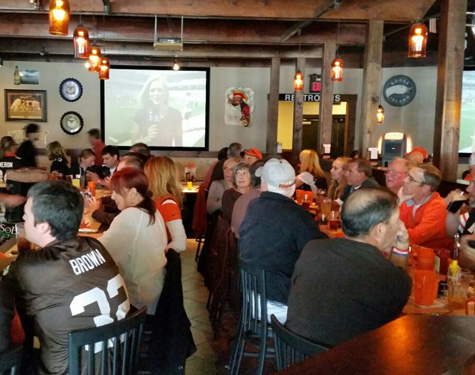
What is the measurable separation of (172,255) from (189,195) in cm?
537

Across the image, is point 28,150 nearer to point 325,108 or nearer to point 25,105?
point 325,108

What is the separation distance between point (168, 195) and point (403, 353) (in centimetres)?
306

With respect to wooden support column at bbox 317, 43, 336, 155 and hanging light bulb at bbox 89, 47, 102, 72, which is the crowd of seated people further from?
wooden support column at bbox 317, 43, 336, 155

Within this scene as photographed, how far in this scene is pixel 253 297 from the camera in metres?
3.17

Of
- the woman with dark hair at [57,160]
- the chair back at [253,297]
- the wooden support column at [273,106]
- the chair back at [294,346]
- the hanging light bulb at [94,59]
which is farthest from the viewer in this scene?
the wooden support column at [273,106]

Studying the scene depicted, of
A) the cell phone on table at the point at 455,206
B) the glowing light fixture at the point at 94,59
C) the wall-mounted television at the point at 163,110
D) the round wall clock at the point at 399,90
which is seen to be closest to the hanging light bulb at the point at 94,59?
the glowing light fixture at the point at 94,59

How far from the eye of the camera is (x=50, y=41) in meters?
11.6

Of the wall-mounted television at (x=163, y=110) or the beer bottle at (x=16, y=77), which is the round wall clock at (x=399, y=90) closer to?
the wall-mounted television at (x=163, y=110)

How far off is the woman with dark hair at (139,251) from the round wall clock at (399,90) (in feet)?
38.1

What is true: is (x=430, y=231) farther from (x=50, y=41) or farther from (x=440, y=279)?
(x=50, y=41)

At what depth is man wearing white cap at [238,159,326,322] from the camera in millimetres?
3094

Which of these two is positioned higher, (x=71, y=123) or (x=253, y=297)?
(x=71, y=123)

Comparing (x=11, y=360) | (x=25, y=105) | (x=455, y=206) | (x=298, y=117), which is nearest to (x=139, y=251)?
(x=11, y=360)

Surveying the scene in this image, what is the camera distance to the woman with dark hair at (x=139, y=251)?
303 cm
